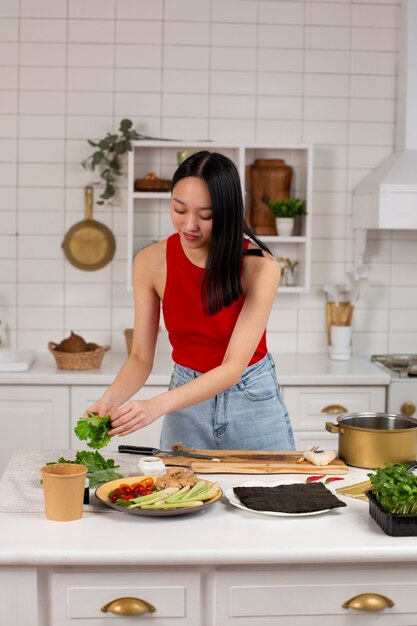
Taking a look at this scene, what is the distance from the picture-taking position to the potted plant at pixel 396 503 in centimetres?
186

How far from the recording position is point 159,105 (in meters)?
4.39

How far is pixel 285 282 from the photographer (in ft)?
14.5

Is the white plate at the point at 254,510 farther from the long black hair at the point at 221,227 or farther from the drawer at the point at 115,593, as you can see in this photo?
the long black hair at the point at 221,227

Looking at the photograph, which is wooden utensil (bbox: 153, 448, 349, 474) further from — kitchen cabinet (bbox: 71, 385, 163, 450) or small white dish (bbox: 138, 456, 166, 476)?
kitchen cabinet (bbox: 71, 385, 163, 450)

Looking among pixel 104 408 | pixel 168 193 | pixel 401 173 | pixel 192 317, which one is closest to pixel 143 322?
pixel 192 317

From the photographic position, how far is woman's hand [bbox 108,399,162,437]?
2125 mm

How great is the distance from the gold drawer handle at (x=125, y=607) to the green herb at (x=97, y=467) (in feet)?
1.32

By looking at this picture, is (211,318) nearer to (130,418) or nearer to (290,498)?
(130,418)

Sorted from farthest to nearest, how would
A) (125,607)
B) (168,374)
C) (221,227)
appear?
(168,374), (221,227), (125,607)

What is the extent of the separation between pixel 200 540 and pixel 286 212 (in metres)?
2.63

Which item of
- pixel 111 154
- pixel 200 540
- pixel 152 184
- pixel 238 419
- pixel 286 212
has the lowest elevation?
pixel 200 540

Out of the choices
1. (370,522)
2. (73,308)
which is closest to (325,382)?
(73,308)

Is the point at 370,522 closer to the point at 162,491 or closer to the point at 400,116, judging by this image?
the point at 162,491

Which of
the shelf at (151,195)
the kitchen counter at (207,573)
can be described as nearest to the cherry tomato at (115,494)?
the kitchen counter at (207,573)
